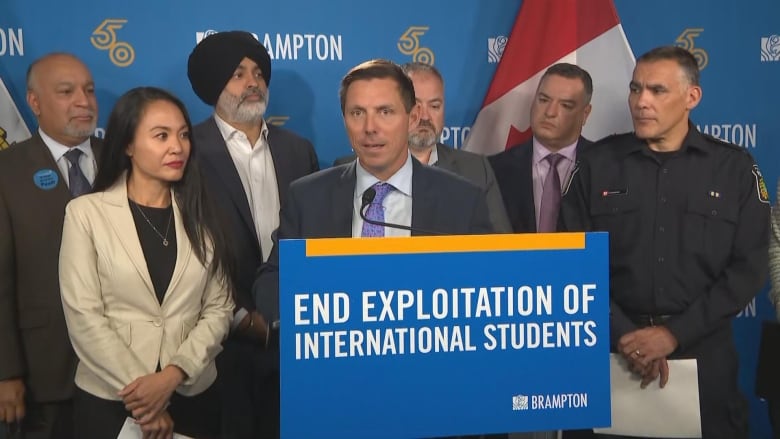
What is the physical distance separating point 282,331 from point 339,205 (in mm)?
675

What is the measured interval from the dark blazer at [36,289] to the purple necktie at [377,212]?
1.23 m

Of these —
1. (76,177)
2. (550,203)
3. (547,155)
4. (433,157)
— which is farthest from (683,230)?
(76,177)

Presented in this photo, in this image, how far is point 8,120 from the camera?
3465 mm

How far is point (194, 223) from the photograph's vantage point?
96.7 inches

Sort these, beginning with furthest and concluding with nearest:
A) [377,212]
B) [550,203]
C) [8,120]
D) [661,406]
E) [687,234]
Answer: [8,120] < [550,203] < [687,234] < [661,406] < [377,212]

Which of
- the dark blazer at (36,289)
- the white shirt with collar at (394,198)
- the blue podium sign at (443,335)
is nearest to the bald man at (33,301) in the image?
the dark blazer at (36,289)

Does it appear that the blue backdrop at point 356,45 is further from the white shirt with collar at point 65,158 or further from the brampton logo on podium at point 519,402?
the brampton logo on podium at point 519,402

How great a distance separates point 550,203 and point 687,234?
28.4 inches

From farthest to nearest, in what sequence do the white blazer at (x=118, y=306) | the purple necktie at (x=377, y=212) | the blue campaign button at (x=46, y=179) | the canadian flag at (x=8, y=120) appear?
the canadian flag at (x=8, y=120) < the blue campaign button at (x=46, y=179) < the white blazer at (x=118, y=306) < the purple necktie at (x=377, y=212)

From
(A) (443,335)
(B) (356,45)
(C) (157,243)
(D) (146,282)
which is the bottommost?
(A) (443,335)

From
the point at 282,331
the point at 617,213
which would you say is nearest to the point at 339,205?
the point at 282,331

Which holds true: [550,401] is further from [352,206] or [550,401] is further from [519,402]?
[352,206]

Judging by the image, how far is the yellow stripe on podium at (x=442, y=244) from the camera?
1.59 m

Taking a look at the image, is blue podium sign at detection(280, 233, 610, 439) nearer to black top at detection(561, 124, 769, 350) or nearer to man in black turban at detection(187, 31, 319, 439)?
black top at detection(561, 124, 769, 350)
